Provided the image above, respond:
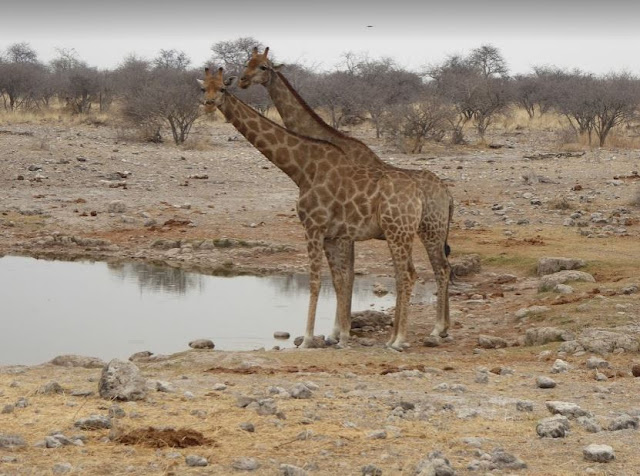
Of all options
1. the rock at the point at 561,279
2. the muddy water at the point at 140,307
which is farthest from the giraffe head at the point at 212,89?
the rock at the point at 561,279

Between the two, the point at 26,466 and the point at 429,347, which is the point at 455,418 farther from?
the point at 429,347

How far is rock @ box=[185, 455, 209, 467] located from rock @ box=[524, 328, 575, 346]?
17.8ft

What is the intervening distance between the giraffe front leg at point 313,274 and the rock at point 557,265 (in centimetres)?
463

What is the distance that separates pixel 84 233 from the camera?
60.3 ft

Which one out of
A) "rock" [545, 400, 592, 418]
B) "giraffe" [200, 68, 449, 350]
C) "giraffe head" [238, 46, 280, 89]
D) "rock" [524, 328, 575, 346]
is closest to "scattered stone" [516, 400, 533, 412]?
"rock" [545, 400, 592, 418]

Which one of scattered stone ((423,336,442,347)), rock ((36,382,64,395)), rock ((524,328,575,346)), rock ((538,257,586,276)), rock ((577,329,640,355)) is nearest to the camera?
rock ((36,382,64,395))

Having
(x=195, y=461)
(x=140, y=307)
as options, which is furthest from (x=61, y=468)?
(x=140, y=307)

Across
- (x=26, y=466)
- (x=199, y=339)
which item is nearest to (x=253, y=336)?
(x=199, y=339)

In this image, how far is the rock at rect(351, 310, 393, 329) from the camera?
1221cm

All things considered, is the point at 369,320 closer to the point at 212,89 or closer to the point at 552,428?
the point at 212,89

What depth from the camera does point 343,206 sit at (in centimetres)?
1105

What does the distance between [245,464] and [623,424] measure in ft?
7.77

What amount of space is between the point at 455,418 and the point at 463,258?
28.5ft

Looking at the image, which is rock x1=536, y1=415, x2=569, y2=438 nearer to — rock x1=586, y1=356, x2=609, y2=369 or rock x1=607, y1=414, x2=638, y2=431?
rock x1=607, y1=414, x2=638, y2=431
